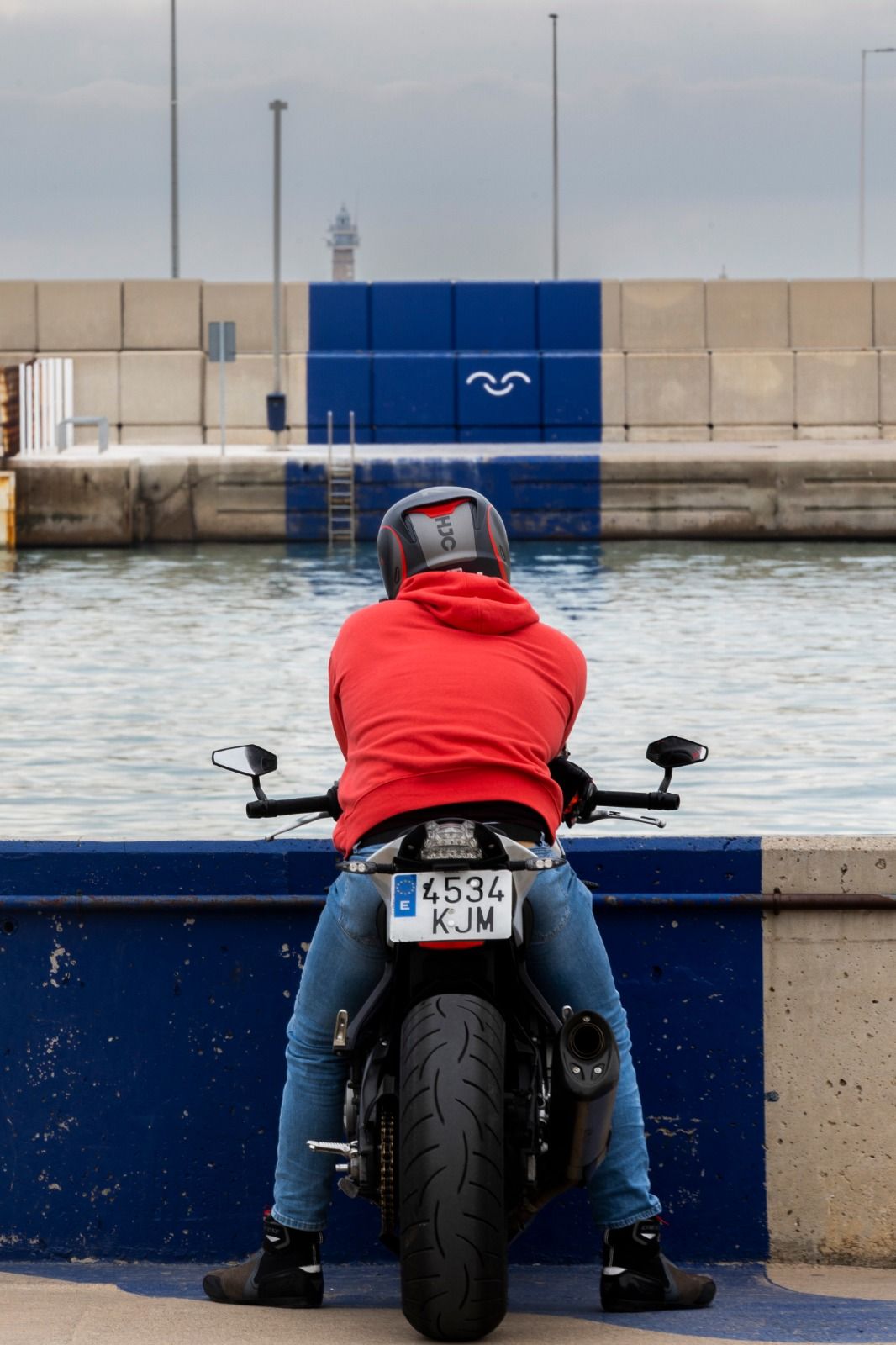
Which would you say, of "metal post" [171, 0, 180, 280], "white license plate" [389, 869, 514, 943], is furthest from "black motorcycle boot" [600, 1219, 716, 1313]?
"metal post" [171, 0, 180, 280]

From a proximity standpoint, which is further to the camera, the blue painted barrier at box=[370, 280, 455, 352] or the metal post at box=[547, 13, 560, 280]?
the metal post at box=[547, 13, 560, 280]

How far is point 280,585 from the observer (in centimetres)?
2408

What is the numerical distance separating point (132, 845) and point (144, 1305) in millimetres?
949

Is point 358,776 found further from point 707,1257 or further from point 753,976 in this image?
point 707,1257

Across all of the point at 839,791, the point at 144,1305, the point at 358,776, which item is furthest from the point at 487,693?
the point at 839,791

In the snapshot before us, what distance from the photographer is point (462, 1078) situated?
11.6 ft

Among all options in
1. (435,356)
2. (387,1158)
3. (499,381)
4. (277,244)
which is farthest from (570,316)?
(387,1158)

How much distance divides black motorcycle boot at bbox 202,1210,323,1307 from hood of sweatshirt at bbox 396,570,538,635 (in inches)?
46.6

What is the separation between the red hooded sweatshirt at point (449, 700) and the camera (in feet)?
12.3

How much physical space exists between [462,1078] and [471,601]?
87 centimetres

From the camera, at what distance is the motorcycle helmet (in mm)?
4094

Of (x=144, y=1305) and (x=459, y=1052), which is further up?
(x=459, y=1052)

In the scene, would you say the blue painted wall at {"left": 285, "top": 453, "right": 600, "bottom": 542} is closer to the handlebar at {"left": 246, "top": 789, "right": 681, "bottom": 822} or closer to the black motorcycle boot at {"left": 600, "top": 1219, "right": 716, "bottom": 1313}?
the handlebar at {"left": 246, "top": 789, "right": 681, "bottom": 822}

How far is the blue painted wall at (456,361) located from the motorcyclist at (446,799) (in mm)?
36682
